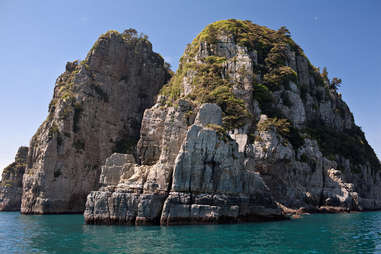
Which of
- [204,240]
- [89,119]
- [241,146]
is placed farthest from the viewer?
[89,119]

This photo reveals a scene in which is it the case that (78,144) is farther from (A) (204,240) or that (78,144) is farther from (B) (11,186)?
(A) (204,240)

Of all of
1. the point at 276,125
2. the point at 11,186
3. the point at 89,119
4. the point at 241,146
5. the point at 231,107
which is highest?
the point at 89,119

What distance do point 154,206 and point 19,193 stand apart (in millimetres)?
73924

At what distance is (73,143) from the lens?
79.1m

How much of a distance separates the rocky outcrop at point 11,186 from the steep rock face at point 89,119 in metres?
21.4

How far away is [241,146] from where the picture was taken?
5500 cm

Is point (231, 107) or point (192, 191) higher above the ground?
point (231, 107)

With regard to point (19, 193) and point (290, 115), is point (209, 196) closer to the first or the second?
point (290, 115)

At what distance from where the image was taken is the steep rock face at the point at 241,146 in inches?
1623

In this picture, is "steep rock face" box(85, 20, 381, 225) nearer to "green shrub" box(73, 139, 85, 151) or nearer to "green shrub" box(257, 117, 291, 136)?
"green shrub" box(257, 117, 291, 136)

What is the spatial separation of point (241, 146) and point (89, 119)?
43.4 meters

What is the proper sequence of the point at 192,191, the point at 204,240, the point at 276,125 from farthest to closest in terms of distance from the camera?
the point at 276,125 < the point at 192,191 < the point at 204,240

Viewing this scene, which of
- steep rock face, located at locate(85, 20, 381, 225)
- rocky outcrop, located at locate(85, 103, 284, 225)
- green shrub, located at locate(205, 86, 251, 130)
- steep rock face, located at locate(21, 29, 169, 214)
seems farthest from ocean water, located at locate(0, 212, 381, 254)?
steep rock face, located at locate(21, 29, 169, 214)

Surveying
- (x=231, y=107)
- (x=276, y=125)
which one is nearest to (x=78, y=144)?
(x=231, y=107)
